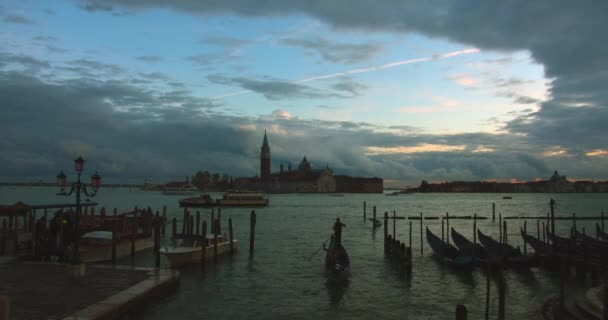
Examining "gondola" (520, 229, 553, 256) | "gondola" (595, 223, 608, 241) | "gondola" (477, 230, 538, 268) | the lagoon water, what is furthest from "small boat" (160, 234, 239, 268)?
"gondola" (595, 223, 608, 241)

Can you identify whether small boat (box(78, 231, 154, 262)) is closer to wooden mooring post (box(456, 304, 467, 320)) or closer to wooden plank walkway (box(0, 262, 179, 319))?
wooden plank walkway (box(0, 262, 179, 319))

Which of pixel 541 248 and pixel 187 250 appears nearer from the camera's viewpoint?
pixel 187 250

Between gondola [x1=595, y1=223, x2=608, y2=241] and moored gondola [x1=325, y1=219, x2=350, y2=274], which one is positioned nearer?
moored gondola [x1=325, y1=219, x2=350, y2=274]

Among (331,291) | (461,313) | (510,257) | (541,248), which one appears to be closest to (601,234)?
(541,248)

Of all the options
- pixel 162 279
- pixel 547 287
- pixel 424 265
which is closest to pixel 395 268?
pixel 424 265

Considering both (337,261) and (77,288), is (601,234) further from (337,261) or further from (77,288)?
(77,288)

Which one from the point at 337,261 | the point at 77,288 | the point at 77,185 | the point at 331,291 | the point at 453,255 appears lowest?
the point at 331,291

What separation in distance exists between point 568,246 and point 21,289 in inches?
790

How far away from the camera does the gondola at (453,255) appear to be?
21.8 metres

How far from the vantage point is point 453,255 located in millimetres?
23547

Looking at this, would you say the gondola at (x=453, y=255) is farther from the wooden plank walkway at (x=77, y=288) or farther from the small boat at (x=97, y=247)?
the small boat at (x=97, y=247)

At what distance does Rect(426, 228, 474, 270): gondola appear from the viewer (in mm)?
21781

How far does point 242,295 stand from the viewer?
1720cm

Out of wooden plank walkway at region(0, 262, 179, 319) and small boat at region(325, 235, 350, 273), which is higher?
wooden plank walkway at region(0, 262, 179, 319)
